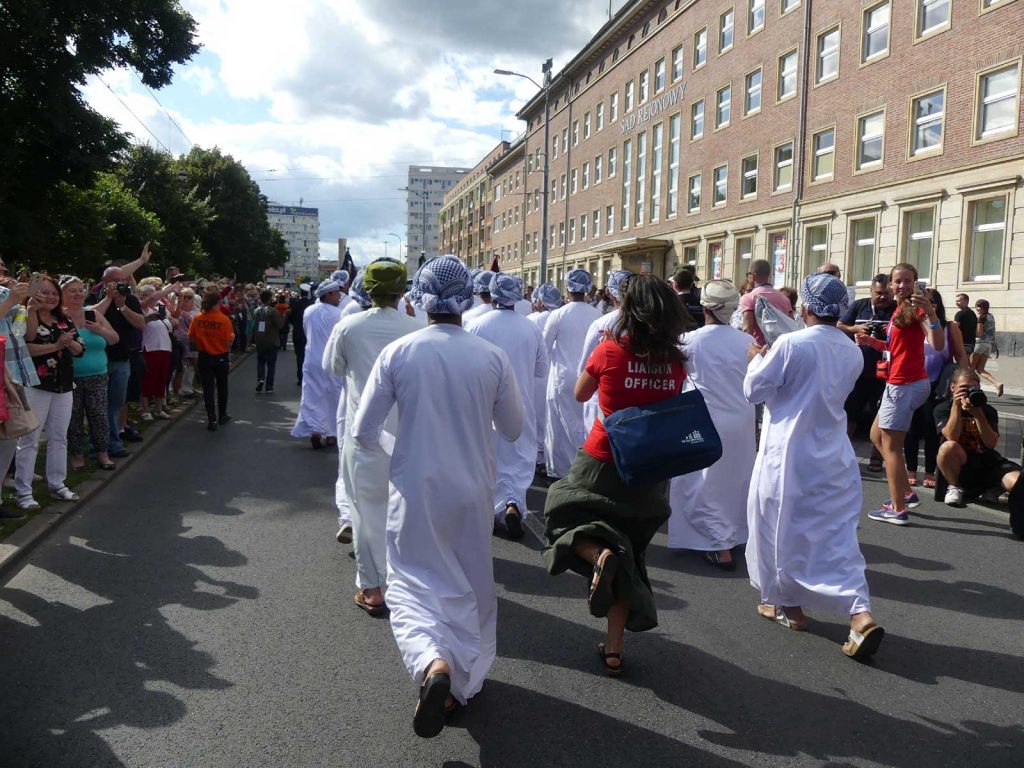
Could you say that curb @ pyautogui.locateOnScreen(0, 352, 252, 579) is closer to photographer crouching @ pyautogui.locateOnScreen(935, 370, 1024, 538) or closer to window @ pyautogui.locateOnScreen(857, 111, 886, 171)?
photographer crouching @ pyautogui.locateOnScreen(935, 370, 1024, 538)

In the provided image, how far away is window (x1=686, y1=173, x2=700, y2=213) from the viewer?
3676 centimetres

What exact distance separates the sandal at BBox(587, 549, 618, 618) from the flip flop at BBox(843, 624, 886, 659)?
1.39 m

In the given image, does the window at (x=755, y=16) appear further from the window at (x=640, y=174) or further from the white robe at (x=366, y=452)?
the white robe at (x=366, y=452)

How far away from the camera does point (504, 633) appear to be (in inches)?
184

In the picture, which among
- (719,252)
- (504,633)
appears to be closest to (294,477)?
(504,633)

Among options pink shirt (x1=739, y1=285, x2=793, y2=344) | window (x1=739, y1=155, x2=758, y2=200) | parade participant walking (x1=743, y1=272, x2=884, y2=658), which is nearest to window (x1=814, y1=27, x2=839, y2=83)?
window (x1=739, y1=155, x2=758, y2=200)

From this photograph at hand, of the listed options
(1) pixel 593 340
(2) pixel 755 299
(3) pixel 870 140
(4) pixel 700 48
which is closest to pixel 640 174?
(4) pixel 700 48

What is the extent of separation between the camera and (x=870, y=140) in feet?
84.9

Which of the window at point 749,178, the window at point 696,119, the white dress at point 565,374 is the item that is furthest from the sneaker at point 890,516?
the window at point 696,119

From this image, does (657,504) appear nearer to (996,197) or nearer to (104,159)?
(104,159)

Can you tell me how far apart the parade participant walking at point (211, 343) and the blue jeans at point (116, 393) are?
2134 millimetres

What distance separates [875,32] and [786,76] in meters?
4.79

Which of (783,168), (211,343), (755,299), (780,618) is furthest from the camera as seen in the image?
(783,168)

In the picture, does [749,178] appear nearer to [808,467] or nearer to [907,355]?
[907,355]
